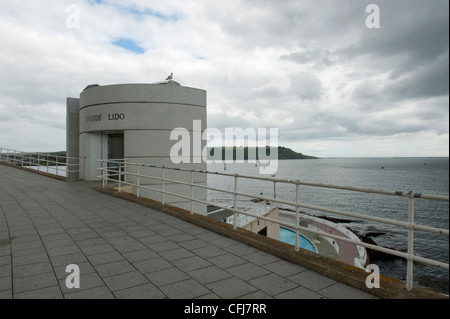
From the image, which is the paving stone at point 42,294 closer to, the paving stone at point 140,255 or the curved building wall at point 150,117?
the paving stone at point 140,255

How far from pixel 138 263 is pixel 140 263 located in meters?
0.02

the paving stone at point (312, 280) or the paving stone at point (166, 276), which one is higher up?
the paving stone at point (312, 280)

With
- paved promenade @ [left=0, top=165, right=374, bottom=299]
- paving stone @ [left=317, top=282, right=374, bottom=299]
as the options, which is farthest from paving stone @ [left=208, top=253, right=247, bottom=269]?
paving stone @ [left=317, top=282, right=374, bottom=299]

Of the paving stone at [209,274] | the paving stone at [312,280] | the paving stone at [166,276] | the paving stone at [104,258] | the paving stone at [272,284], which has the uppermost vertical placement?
the paving stone at [312,280]

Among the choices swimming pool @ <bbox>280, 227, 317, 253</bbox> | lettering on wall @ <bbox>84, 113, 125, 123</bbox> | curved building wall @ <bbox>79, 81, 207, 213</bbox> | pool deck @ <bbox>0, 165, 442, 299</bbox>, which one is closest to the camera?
pool deck @ <bbox>0, 165, 442, 299</bbox>

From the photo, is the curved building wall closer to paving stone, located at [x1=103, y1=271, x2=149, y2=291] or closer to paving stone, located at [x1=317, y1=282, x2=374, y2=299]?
paving stone, located at [x1=103, y1=271, x2=149, y2=291]

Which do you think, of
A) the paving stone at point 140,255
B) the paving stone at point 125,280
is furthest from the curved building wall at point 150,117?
the paving stone at point 125,280

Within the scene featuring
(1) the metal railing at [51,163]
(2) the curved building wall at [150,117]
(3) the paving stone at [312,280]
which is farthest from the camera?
(1) the metal railing at [51,163]

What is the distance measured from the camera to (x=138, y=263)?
3.75m

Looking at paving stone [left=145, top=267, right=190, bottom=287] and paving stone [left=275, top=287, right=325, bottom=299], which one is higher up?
paving stone [left=275, top=287, right=325, bottom=299]

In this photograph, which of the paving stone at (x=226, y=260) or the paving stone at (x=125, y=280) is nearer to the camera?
the paving stone at (x=125, y=280)

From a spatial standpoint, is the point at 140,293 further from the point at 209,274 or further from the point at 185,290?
the point at 209,274

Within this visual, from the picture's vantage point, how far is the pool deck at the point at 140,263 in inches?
117

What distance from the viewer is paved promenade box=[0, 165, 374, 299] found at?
2.99 meters
